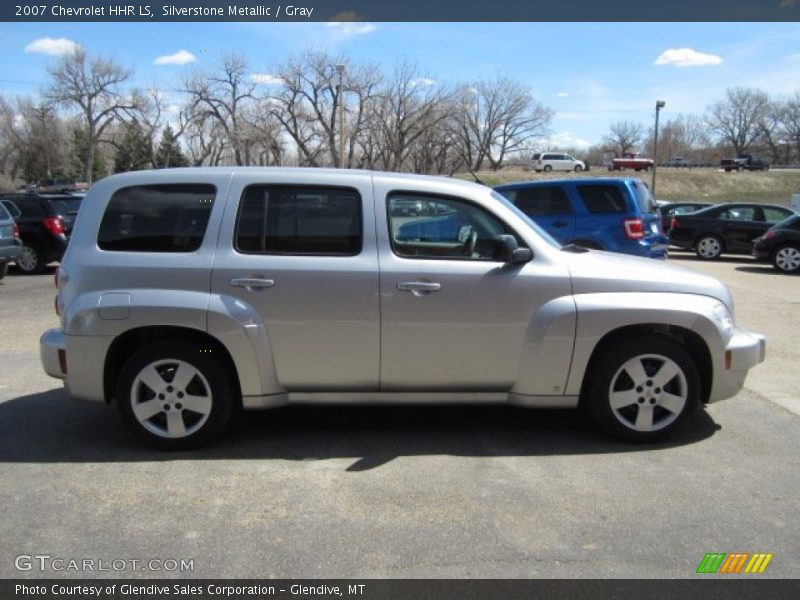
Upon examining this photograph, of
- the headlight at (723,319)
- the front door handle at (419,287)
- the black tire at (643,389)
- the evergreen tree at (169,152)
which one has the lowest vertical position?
the black tire at (643,389)

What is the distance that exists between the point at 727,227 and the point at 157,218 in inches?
662

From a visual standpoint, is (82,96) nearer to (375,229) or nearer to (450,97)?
(450,97)

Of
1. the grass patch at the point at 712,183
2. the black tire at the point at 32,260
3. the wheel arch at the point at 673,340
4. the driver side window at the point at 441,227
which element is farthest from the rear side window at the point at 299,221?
the grass patch at the point at 712,183

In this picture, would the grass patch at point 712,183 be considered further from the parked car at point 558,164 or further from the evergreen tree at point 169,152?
the evergreen tree at point 169,152

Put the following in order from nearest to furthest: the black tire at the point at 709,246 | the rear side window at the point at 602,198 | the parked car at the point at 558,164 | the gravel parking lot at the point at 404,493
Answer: the gravel parking lot at the point at 404,493
the rear side window at the point at 602,198
the black tire at the point at 709,246
the parked car at the point at 558,164

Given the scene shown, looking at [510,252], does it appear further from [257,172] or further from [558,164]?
[558,164]

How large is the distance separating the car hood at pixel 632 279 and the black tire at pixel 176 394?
7.86ft

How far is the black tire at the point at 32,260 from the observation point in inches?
548

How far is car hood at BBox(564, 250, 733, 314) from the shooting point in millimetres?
4266

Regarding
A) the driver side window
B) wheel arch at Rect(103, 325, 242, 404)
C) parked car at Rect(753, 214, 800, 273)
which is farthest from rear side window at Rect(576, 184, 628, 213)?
wheel arch at Rect(103, 325, 242, 404)

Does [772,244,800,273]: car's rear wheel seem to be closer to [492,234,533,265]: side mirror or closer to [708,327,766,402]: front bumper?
[708,327,766,402]: front bumper

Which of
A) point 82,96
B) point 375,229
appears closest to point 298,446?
point 375,229
